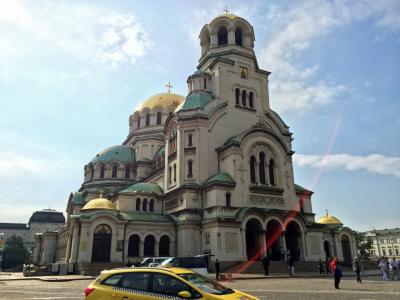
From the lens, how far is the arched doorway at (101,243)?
120 ft

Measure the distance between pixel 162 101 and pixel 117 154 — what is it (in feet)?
39.7

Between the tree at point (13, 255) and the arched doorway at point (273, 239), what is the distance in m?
54.2

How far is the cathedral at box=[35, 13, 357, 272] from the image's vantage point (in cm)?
3662

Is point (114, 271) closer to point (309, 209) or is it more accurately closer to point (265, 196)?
point (265, 196)

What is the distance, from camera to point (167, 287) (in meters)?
8.34

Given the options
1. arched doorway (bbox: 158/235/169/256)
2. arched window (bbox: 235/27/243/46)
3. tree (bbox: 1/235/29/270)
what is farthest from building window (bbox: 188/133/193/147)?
tree (bbox: 1/235/29/270)

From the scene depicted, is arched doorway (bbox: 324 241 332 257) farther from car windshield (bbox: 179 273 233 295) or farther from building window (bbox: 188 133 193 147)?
car windshield (bbox: 179 273 233 295)

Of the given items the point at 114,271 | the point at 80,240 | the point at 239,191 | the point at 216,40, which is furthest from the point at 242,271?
the point at 216,40

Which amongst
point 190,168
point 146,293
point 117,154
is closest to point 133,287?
point 146,293

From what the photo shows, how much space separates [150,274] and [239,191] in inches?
1187

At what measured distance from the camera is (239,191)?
38281 mm

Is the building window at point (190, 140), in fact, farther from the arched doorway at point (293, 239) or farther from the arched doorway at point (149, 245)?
the arched doorway at point (293, 239)

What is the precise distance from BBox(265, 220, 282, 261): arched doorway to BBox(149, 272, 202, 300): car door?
31.0 m

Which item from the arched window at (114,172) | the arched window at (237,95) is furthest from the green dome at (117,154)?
the arched window at (237,95)
